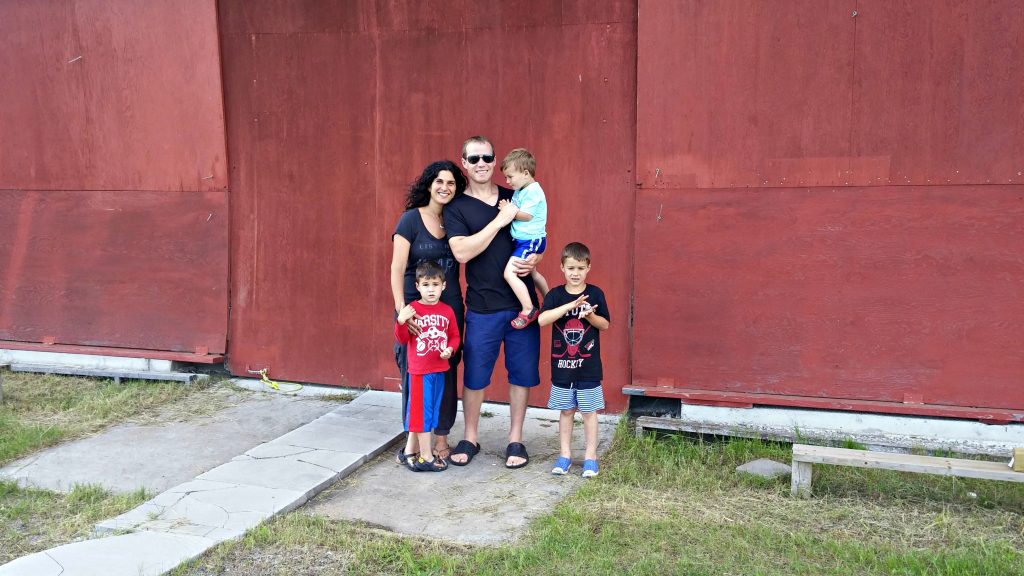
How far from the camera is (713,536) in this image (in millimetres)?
4168

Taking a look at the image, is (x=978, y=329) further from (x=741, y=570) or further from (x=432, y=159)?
(x=432, y=159)

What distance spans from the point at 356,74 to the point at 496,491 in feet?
11.1

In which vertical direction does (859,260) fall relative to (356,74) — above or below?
below

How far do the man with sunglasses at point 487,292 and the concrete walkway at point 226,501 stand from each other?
0.79 meters

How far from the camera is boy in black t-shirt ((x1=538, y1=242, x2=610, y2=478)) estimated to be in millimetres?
5066

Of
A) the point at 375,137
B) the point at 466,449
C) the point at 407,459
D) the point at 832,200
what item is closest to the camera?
the point at 407,459

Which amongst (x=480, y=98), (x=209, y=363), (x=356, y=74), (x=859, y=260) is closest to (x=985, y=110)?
(x=859, y=260)

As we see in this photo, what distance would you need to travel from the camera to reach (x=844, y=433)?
5.59 m

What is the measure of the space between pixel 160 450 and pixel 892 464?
428 centimetres

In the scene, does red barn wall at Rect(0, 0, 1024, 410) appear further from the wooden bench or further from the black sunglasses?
the black sunglasses

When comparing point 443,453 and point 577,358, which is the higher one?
point 577,358

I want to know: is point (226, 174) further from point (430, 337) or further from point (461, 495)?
point (461, 495)

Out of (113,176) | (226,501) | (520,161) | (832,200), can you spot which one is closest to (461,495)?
(226,501)

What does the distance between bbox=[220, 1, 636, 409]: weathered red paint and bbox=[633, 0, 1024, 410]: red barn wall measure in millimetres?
339
